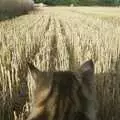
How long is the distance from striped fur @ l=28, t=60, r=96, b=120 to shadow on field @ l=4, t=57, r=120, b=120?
2.07m

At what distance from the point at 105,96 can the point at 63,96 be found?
2.71 m

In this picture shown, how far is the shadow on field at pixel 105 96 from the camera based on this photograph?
464 cm

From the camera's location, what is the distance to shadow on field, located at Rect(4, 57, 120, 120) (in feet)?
15.2

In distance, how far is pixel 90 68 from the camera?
7.64ft

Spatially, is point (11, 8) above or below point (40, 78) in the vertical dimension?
below

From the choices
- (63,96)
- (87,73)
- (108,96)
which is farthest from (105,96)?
(63,96)

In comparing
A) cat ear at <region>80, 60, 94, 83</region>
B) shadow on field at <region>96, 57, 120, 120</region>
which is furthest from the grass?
cat ear at <region>80, 60, 94, 83</region>

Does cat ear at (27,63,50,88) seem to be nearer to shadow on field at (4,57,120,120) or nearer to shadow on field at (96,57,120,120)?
shadow on field at (4,57,120,120)

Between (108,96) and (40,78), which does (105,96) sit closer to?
(108,96)

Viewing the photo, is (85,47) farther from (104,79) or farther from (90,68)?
(90,68)

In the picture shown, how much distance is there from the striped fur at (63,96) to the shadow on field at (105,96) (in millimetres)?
2070

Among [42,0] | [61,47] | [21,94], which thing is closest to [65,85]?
[21,94]

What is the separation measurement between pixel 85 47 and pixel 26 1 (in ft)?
117

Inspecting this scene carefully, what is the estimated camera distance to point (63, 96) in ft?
6.99
